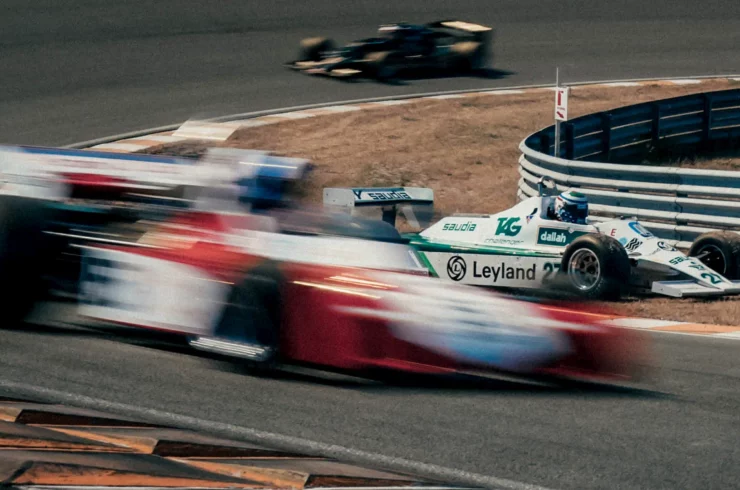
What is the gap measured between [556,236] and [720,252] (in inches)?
65.1

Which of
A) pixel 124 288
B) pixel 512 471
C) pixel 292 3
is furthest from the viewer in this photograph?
pixel 292 3

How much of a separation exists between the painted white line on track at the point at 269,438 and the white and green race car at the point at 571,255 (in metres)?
4.81

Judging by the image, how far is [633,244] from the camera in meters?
11.2

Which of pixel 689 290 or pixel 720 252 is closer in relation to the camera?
pixel 689 290

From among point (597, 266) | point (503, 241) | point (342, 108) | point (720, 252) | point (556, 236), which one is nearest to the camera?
point (597, 266)

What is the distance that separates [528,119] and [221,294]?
565 inches

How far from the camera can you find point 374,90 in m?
22.5

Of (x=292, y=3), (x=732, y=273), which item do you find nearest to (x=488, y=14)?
(x=292, y=3)

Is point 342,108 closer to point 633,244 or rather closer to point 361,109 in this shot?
point 361,109

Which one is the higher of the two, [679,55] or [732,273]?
[679,55]

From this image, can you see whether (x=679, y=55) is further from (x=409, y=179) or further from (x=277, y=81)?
(x=409, y=179)

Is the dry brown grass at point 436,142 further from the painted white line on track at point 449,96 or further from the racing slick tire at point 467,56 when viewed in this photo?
the racing slick tire at point 467,56

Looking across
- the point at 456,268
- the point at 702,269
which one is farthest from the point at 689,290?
the point at 456,268

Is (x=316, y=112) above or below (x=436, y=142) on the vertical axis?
above
